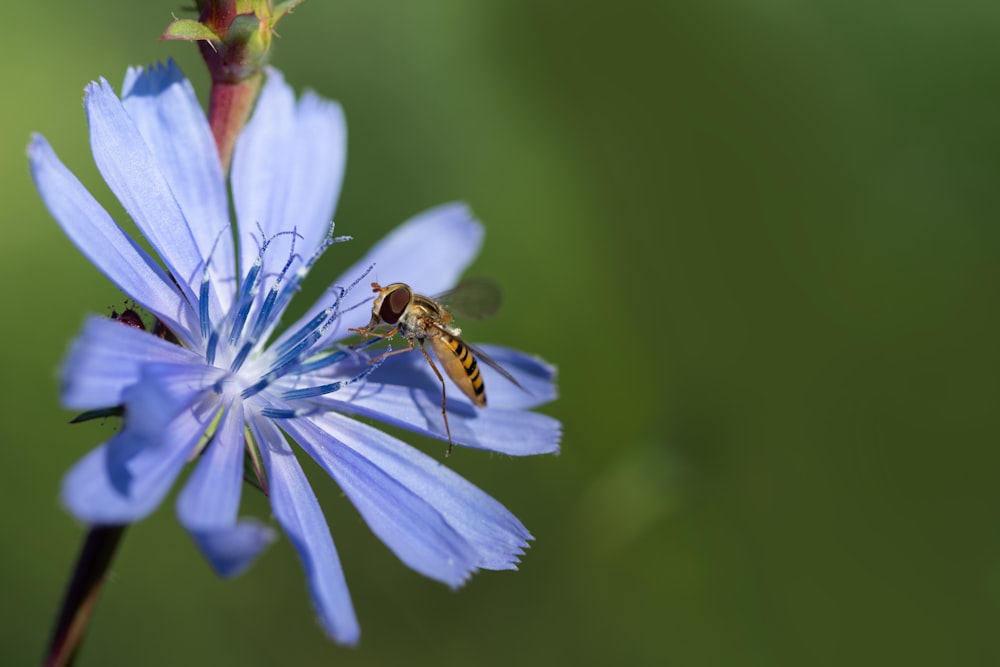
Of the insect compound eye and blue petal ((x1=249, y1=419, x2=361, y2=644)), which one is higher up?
the insect compound eye

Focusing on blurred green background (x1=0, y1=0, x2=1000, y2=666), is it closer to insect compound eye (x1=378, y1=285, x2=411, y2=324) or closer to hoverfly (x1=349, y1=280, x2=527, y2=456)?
hoverfly (x1=349, y1=280, x2=527, y2=456)

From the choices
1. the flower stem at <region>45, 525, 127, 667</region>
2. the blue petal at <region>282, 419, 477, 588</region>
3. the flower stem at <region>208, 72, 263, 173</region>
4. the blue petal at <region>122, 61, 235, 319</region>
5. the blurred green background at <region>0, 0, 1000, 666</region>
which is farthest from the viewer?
the blurred green background at <region>0, 0, 1000, 666</region>

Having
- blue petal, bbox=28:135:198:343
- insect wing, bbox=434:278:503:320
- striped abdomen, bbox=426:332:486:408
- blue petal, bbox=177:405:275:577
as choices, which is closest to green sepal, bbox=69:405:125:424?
blue petal, bbox=177:405:275:577

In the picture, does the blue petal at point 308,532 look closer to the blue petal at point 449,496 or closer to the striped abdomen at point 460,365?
the blue petal at point 449,496

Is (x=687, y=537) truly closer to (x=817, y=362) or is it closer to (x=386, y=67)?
(x=817, y=362)

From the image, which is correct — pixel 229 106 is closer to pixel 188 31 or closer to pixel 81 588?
pixel 188 31

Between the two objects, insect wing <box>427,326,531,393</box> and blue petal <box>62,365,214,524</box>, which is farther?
insect wing <box>427,326,531,393</box>

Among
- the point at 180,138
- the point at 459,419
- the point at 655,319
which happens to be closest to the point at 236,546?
the point at 459,419

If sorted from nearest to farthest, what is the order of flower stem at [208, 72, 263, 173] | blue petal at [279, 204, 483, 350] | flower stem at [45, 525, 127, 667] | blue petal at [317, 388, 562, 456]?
1. flower stem at [45, 525, 127, 667]
2. flower stem at [208, 72, 263, 173]
3. blue petal at [317, 388, 562, 456]
4. blue petal at [279, 204, 483, 350]
